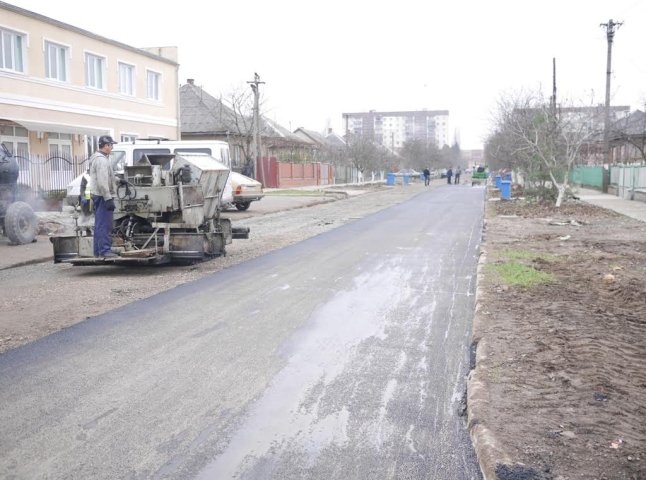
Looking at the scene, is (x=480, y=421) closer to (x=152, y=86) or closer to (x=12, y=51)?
(x=12, y=51)

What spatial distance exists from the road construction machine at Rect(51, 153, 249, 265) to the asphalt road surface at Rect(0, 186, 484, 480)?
5.39 feet

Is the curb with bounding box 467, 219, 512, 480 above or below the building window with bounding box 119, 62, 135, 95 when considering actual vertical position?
below

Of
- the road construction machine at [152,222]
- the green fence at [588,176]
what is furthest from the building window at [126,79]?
the green fence at [588,176]

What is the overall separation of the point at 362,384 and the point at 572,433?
1.70 m

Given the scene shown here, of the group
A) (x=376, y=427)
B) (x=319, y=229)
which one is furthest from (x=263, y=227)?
(x=376, y=427)

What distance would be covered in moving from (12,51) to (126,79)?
7615 millimetres

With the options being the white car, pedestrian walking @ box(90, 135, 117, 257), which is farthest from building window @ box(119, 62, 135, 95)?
pedestrian walking @ box(90, 135, 117, 257)

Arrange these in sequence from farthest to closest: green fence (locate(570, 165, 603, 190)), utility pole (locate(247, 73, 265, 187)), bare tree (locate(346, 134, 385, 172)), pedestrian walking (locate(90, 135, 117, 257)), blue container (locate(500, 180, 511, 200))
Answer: bare tree (locate(346, 134, 385, 172)) < green fence (locate(570, 165, 603, 190)) < utility pole (locate(247, 73, 265, 187)) < blue container (locate(500, 180, 511, 200)) < pedestrian walking (locate(90, 135, 117, 257))

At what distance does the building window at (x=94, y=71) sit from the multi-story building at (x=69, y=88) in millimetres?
42

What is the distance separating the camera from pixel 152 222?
10.3 m

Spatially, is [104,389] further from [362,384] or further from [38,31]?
[38,31]

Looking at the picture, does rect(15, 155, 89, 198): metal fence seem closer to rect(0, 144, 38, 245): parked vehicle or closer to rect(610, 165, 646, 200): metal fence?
rect(0, 144, 38, 245): parked vehicle

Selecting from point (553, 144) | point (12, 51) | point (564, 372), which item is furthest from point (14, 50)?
point (564, 372)

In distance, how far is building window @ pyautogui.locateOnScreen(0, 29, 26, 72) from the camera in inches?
894
